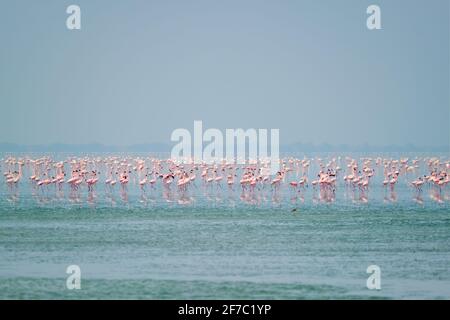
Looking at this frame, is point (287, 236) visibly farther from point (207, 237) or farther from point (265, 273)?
point (265, 273)

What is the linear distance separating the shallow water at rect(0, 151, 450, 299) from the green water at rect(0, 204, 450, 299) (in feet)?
0.08

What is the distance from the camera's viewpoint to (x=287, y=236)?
85.7 ft

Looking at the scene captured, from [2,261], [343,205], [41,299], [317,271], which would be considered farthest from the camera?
[343,205]

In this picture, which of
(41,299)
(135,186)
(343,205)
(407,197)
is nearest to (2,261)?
(41,299)

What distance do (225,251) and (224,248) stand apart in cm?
42

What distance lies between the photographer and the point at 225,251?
23906mm

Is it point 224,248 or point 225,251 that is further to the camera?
point 224,248

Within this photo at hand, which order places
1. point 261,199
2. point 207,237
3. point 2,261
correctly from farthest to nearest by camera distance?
1. point 261,199
2. point 207,237
3. point 2,261

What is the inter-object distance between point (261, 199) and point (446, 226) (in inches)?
418

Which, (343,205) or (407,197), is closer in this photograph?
(343,205)

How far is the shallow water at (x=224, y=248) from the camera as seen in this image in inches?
760

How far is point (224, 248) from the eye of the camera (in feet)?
79.8

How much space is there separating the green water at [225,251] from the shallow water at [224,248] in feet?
0.08

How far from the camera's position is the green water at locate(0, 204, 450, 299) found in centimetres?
1922
